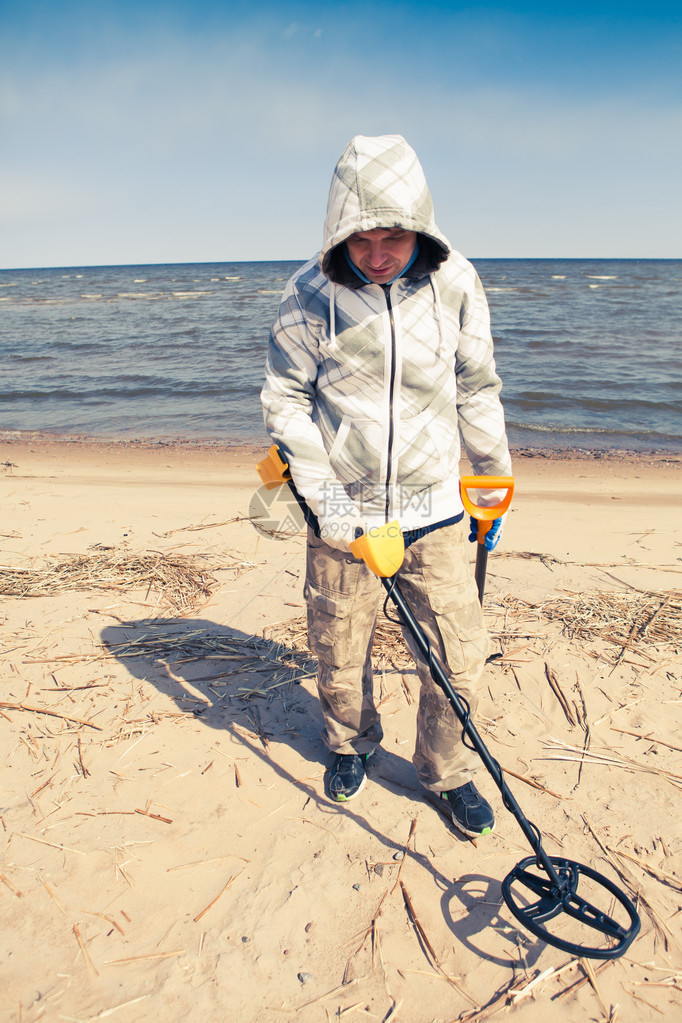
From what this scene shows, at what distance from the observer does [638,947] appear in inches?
71.5

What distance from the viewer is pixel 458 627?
2.14 m

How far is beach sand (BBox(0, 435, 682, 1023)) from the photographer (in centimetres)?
174

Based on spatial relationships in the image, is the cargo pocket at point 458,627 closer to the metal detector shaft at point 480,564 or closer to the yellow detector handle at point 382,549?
the metal detector shaft at point 480,564

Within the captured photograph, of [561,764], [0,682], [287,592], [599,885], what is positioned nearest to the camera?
[599,885]

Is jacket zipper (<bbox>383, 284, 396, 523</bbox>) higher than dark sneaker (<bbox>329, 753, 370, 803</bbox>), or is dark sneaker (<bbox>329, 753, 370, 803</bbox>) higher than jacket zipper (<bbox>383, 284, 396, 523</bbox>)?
jacket zipper (<bbox>383, 284, 396, 523</bbox>)

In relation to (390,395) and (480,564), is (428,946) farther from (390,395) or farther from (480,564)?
(390,395)

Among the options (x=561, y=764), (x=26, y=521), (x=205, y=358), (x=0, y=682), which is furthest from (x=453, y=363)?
(x=205, y=358)

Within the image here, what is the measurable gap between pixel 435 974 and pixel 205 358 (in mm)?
14498

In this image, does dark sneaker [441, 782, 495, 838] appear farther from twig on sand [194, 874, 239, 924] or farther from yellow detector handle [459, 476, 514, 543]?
yellow detector handle [459, 476, 514, 543]

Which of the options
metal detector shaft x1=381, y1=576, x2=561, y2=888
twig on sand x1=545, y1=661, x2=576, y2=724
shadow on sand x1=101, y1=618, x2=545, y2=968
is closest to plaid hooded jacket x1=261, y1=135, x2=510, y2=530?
metal detector shaft x1=381, y1=576, x2=561, y2=888

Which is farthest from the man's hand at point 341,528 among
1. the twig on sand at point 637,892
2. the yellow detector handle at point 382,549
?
the twig on sand at point 637,892

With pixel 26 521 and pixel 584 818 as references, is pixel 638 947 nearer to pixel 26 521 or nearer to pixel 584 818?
pixel 584 818

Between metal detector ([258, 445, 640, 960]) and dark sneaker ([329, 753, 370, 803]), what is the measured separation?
2.03ft

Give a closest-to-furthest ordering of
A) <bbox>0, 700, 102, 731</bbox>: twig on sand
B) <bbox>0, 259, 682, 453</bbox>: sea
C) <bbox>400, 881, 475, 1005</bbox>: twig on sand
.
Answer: <bbox>400, 881, 475, 1005</bbox>: twig on sand
<bbox>0, 700, 102, 731</bbox>: twig on sand
<bbox>0, 259, 682, 453</bbox>: sea
